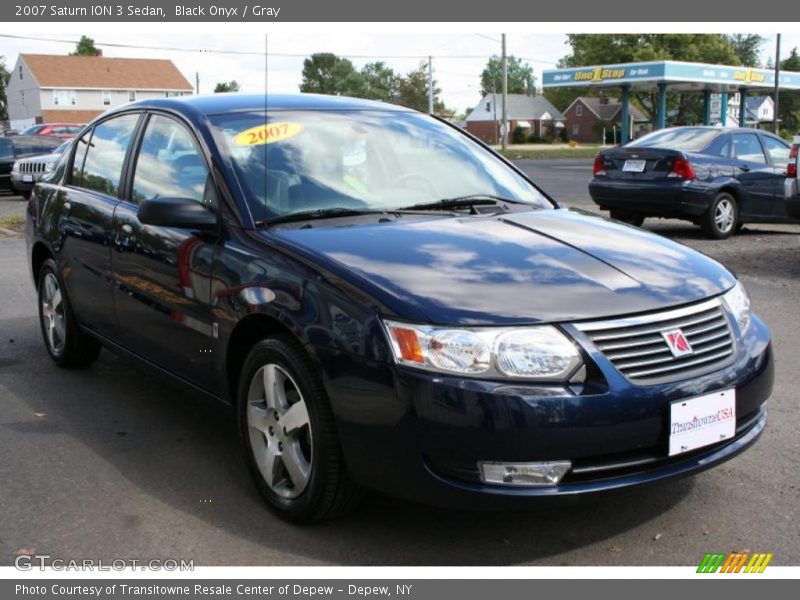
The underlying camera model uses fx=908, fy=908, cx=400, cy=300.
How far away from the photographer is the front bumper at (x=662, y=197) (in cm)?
1101

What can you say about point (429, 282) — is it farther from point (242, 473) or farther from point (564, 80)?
point (564, 80)

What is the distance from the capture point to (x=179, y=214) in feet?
12.3

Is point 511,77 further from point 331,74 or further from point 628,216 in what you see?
point 628,216

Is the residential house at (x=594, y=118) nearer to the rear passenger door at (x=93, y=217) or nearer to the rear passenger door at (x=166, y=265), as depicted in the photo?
the rear passenger door at (x=93, y=217)

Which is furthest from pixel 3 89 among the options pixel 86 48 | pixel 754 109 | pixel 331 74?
pixel 754 109

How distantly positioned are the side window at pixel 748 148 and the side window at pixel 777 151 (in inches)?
5.9

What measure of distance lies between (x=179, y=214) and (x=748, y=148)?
9.79 meters

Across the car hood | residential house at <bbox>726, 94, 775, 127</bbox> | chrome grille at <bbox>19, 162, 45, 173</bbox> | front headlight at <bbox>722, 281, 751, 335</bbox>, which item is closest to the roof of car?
the car hood

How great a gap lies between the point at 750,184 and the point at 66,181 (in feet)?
29.1

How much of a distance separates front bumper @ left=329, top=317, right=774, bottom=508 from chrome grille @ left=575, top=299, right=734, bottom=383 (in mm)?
49

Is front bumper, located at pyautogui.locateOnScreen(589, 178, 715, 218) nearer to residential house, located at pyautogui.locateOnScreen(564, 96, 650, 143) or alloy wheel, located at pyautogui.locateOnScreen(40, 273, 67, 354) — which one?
alloy wheel, located at pyautogui.locateOnScreen(40, 273, 67, 354)

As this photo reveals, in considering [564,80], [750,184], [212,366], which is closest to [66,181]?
[212,366]

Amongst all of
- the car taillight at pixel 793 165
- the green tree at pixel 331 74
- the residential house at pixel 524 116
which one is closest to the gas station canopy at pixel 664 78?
the car taillight at pixel 793 165
